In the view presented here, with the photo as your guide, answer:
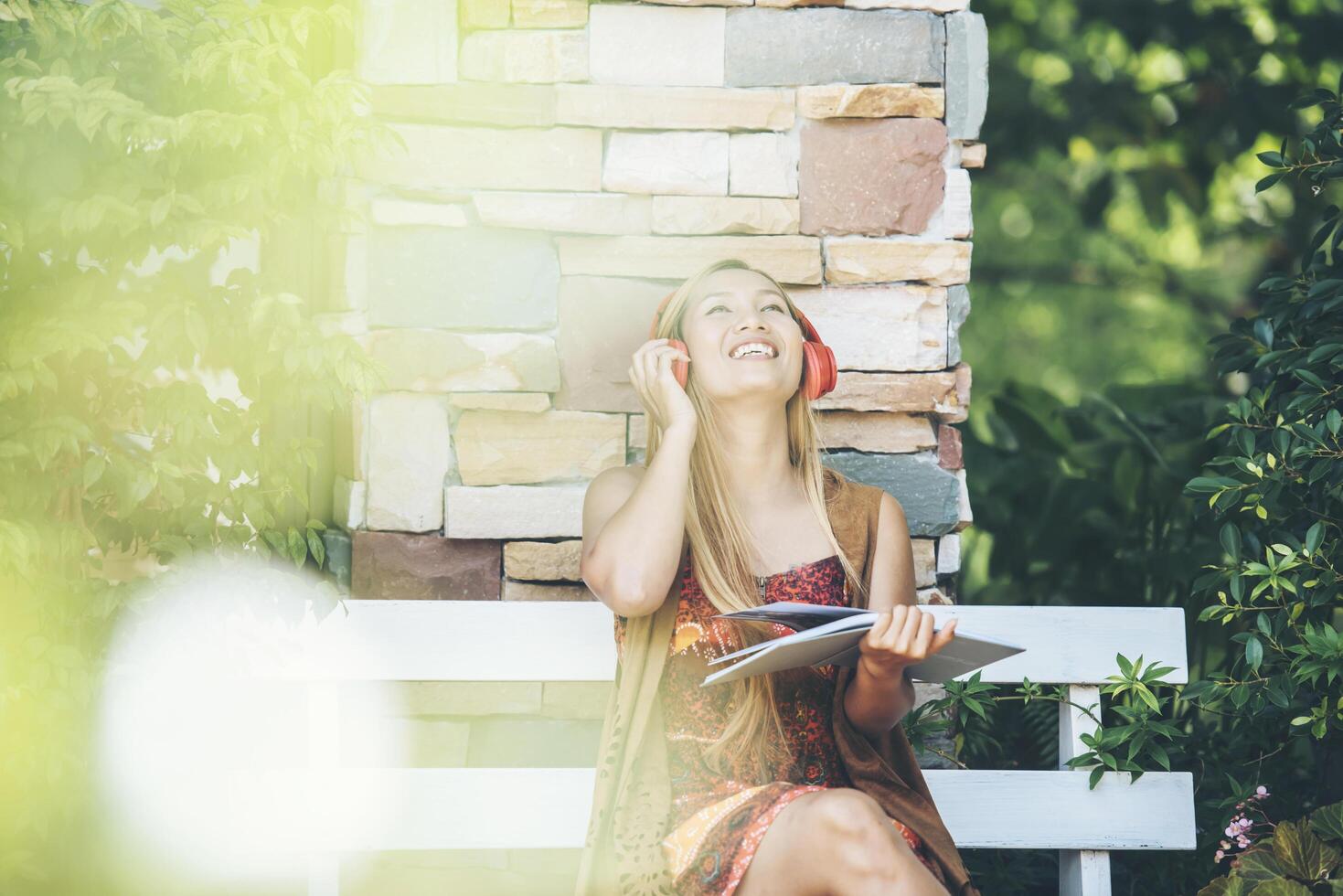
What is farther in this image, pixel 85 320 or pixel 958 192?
pixel 958 192

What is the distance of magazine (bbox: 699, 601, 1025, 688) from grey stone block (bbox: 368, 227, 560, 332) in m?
0.95

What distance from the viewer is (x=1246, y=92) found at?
443cm

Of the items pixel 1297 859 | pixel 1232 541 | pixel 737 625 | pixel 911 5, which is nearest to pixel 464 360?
pixel 737 625

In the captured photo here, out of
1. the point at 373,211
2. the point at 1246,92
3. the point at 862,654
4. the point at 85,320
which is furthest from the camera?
the point at 1246,92

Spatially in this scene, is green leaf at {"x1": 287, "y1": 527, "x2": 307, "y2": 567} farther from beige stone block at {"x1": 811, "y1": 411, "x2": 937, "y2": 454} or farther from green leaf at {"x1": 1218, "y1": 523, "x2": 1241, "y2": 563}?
green leaf at {"x1": 1218, "y1": 523, "x2": 1241, "y2": 563}

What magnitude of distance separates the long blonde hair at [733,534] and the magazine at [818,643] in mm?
182

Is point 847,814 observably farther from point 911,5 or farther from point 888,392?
point 911,5

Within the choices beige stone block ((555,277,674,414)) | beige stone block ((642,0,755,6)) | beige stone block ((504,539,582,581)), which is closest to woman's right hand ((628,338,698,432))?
beige stone block ((555,277,674,414))

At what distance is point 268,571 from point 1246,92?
360cm

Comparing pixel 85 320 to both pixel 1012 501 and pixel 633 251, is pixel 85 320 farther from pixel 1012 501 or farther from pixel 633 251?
pixel 1012 501

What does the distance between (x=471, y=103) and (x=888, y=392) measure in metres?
1.03

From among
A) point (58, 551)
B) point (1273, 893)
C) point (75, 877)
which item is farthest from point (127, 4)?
point (1273, 893)

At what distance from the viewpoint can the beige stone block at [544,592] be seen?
2766mm

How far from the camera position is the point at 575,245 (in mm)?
2727
